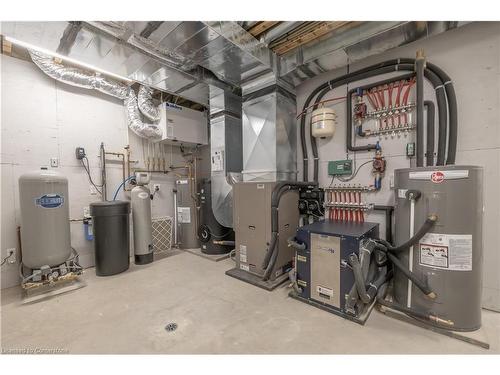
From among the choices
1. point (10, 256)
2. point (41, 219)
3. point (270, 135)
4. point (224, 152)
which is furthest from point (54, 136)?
point (270, 135)

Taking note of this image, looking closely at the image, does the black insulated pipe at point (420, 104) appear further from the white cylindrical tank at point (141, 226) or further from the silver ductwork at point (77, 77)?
the silver ductwork at point (77, 77)

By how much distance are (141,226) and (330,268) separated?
2.75 meters

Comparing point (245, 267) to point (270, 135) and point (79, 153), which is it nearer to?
point (270, 135)

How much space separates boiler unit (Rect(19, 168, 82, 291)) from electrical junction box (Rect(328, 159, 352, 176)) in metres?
3.31

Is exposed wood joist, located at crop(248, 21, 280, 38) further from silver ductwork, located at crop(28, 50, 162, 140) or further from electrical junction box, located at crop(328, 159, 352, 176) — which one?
silver ductwork, located at crop(28, 50, 162, 140)

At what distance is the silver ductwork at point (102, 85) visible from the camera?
2.72m

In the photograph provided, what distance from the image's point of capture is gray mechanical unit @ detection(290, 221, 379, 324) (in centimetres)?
186

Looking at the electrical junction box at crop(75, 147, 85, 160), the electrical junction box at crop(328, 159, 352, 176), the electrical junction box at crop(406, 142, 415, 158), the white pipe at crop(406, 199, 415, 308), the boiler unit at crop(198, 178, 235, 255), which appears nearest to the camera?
the white pipe at crop(406, 199, 415, 308)

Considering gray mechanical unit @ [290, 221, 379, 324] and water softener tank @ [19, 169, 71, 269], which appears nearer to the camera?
gray mechanical unit @ [290, 221, 379, 324]

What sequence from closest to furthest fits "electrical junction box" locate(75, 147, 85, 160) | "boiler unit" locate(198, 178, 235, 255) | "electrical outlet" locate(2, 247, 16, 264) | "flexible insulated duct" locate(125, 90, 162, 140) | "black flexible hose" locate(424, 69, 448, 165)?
1. "black flexible hose" locate(424, 69, 448, 165)
2. "electrical outlet" locate(2, 247, 16, 264)
3. "electrical junction box" locate(75, 147, 85, 160)
4. "flexible insulated duct" locate(125, 90, 162, 140)
5. "boiler unit" locate(198, 178, 235, 255)

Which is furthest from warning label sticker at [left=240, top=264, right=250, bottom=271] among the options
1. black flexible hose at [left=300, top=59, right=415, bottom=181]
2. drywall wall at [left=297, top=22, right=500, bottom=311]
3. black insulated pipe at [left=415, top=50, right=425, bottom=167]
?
drywall wall at [left=297, top=22, right=500, bottom=311]

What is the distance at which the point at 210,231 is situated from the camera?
12.0ft

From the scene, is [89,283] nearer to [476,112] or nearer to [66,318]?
[66,318]

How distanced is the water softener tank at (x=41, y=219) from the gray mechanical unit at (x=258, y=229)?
2.04 metres
